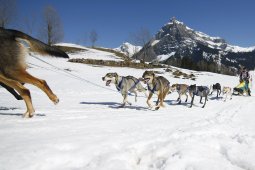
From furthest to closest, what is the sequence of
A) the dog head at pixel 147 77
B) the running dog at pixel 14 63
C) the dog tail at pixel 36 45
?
the dog head at pixel 147 77, the dog tail at pixel 36 45, the running dog at pixel 14 63

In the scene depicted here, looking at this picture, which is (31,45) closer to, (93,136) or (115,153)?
(93,136)

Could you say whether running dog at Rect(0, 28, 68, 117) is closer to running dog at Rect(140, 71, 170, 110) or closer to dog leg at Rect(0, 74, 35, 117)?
dog leg at Rect(0, 74, 35, 117)

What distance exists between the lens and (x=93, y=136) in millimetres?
4543

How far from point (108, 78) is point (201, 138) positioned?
6675 mm

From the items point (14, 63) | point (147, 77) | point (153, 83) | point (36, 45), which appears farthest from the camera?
point (153, 83)

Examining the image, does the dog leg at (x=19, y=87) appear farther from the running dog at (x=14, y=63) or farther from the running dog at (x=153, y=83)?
the running dog at (x=153, y=83)

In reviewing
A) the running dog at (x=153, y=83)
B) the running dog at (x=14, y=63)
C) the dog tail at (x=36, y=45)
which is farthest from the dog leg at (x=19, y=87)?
the running dog at (x=153, y=83)

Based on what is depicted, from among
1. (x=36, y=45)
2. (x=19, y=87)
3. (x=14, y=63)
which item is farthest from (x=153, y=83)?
(x=14, y=63)

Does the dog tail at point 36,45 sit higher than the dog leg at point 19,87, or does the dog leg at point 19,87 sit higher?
the dog tail at point 36,45

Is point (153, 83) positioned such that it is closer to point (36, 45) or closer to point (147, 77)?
point (147, 77)

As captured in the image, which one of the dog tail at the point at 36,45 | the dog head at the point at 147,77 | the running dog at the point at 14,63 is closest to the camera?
the running dog at the point at 14,63

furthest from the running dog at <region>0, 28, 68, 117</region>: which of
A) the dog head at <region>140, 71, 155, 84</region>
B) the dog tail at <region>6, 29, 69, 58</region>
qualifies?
the dog head at <region>140, 71, 155, 84</region>

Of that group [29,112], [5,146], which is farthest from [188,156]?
[29,112]

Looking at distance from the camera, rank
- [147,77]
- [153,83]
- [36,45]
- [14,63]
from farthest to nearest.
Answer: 1. [153,83]
2. [147,77]
3. [36,45]
4. [14,63]
